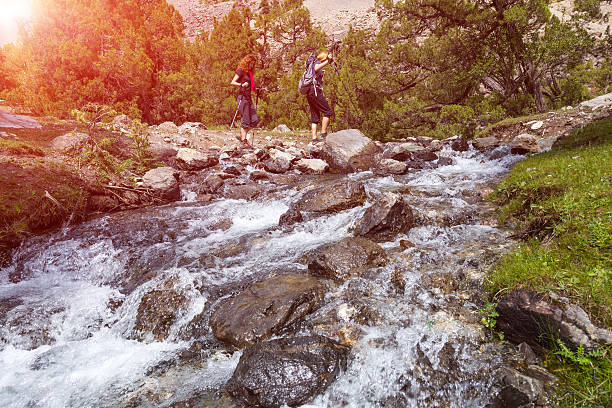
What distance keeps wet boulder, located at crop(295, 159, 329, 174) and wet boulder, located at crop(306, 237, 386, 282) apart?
614 centimetres

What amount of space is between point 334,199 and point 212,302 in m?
3.82

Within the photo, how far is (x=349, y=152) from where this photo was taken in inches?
434

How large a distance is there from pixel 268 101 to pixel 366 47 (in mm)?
8748

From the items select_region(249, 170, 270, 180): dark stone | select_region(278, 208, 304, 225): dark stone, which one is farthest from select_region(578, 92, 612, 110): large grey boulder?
select_region(278, 208, 304, 225): dark stone

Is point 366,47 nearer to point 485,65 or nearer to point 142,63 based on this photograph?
point 485,65

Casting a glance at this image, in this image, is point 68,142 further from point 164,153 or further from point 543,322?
point 543,322

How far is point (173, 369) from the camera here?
11.5 ft

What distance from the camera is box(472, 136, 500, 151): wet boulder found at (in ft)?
38.8

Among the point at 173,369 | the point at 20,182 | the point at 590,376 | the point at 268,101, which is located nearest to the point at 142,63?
the point at 268,101

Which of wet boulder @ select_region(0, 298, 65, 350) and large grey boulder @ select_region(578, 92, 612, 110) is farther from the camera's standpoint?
large grey boulder @ select_region(578, 92, 612, 110)

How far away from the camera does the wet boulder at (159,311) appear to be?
4.21m

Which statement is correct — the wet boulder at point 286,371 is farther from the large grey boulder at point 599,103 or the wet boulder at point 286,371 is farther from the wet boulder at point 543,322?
the large grey boulder at point 599,103

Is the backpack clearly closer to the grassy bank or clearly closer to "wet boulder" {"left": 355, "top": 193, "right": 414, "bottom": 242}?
"wet boulder" {"left": 355, "top": 193, "right": 414, "bottom": 242}

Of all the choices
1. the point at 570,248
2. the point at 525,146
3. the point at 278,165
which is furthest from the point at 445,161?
the point at 570,248
